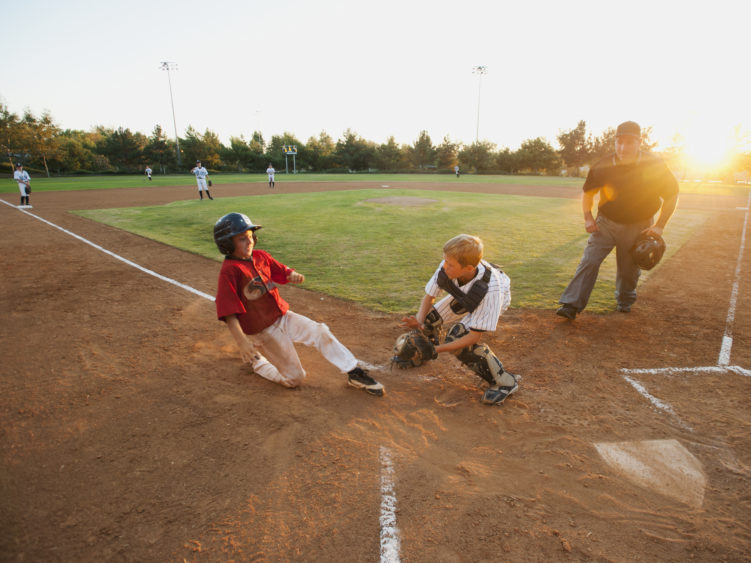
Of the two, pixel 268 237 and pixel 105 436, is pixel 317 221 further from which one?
pixel 105 436

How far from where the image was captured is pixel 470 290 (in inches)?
134

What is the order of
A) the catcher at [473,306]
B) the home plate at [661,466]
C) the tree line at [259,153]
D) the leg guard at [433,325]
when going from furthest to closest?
1. the tree line at [259,153]
2. the leg guard at [433,325]
3. the catcher at [473,306]
4. the home plate at [661,466]

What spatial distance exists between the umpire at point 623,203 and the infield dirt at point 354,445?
0.59 meters

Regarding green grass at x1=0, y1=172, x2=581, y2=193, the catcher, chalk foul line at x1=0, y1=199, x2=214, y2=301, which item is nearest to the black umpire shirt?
the catcher

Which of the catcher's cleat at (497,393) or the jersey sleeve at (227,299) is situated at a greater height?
the jersey sleeve at (227,299)

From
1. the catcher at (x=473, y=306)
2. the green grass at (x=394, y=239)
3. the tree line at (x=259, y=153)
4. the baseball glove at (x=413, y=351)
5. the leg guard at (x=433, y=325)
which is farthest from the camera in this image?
the tree line at (x=259, y=153)

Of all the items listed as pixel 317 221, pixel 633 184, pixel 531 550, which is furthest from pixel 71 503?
pixel 317 221

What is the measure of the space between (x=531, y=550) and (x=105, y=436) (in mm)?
3021

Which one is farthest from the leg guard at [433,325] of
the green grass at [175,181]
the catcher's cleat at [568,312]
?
the green grass at [175,181]

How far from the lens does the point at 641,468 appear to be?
8.79ft

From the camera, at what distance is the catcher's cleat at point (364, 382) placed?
351 centimetres

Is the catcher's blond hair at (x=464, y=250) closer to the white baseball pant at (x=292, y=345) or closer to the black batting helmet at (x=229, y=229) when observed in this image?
the white baseball pant at (x=292, y=345)

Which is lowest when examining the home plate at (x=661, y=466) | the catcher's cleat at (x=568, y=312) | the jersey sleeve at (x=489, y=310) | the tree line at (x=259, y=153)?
the home plate at (x=661, y=466)

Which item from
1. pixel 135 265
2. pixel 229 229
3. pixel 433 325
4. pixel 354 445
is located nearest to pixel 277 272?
pixel 229 229
